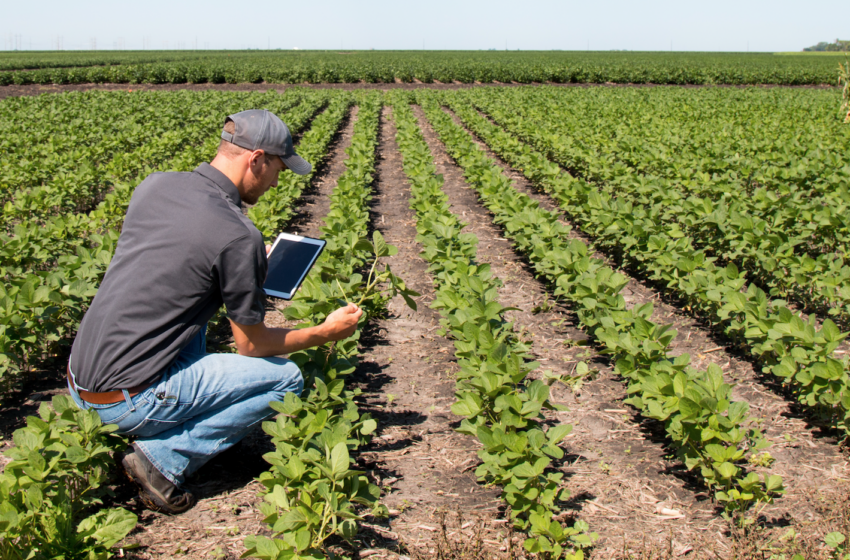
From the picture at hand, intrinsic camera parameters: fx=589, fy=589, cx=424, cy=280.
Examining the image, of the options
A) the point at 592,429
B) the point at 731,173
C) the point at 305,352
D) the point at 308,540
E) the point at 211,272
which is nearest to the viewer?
the point at 308,540

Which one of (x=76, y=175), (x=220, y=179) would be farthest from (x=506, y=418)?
(x=76, y=175)

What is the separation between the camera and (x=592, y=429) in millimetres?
3441

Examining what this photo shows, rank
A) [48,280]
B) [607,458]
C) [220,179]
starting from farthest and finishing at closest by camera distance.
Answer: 1. [48,280]
2. [607,458]
3. [220,179]

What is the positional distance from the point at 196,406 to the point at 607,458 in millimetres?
2116

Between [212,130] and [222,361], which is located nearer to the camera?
[222,361]

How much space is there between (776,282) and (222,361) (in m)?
4.89

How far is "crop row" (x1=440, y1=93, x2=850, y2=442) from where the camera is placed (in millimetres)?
3258

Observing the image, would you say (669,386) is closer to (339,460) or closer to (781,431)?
(781,431)

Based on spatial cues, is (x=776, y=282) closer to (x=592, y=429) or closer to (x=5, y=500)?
(x=592, y=429)

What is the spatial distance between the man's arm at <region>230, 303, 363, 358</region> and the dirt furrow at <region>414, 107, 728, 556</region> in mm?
1391

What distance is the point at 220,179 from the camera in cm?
254

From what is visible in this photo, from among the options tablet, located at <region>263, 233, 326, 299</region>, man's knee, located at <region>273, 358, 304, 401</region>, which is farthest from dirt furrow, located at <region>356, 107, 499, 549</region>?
tablet, located at <region>263, 233, 326, 299</region>

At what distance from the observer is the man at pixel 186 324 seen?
7.59 feet

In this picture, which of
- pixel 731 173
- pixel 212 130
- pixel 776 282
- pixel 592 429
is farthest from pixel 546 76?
pixel 592 429
